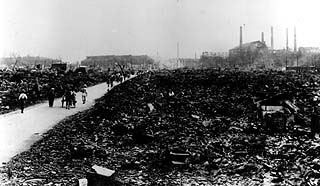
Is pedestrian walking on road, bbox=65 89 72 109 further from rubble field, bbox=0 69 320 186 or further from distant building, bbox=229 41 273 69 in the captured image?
distant building, bbox=229 41 273 69

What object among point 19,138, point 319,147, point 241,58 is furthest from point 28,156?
point 241,58

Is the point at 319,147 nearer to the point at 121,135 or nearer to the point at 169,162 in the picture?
the point at 169,162

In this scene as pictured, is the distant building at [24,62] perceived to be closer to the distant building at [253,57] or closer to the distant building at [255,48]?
the distant building at [253,57]

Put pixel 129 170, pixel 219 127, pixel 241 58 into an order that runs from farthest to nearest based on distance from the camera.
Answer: pixel 241 58
pixel 219 127
pixel 129 170

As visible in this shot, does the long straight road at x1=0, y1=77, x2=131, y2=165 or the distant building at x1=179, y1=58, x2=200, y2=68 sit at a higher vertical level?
the distant building at x1=179, y1=58, x2=200, y2=68

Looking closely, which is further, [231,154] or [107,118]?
[107,118]

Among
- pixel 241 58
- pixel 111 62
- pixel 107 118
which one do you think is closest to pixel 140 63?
pixel 111 62

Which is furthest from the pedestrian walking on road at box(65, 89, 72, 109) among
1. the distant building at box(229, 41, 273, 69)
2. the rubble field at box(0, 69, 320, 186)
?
the distant building at box(229, 41, 273, 69)

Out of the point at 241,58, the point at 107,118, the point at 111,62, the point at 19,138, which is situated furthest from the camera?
the point at 111,62

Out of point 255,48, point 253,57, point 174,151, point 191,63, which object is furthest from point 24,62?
point 174,151
